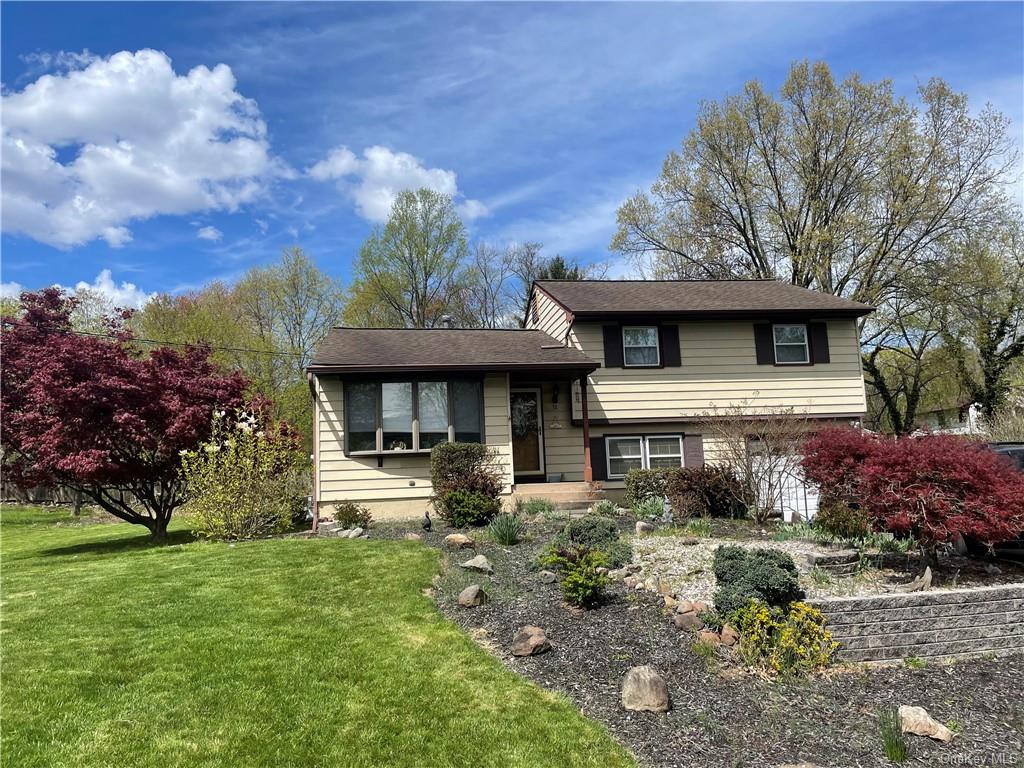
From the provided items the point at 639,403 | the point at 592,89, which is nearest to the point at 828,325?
the point at 639,403

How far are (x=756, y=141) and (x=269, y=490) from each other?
24018mm

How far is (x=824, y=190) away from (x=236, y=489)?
81.8ft

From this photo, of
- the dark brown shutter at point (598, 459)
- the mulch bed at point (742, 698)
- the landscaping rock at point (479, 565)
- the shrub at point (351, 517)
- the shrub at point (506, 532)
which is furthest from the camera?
the dark brown shutter at point (598, 459)

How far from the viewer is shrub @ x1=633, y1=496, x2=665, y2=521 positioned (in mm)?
10680

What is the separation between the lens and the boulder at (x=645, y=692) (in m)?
4.21

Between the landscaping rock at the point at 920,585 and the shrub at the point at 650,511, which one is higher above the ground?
the shrub at the point at 650,511

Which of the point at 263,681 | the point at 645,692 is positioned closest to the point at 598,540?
the point at 645,692

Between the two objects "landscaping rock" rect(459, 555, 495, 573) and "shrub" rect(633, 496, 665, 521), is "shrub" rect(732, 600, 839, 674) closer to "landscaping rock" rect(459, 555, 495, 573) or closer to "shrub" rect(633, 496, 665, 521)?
"landscaping rock" rect(459, 555, 495, 573)

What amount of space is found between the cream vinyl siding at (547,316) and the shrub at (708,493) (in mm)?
5750

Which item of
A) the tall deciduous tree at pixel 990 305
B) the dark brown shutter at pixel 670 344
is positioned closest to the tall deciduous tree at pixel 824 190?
the tall deciduous tree at pixel 990 305

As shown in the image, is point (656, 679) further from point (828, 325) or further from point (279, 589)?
point (828, 325)

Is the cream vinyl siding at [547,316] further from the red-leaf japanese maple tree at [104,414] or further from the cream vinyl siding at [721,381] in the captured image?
the red-leaf japanese maple tree at [104,414]

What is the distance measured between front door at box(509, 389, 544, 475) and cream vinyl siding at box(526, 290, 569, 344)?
6.33 ft

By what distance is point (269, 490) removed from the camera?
444 inches
